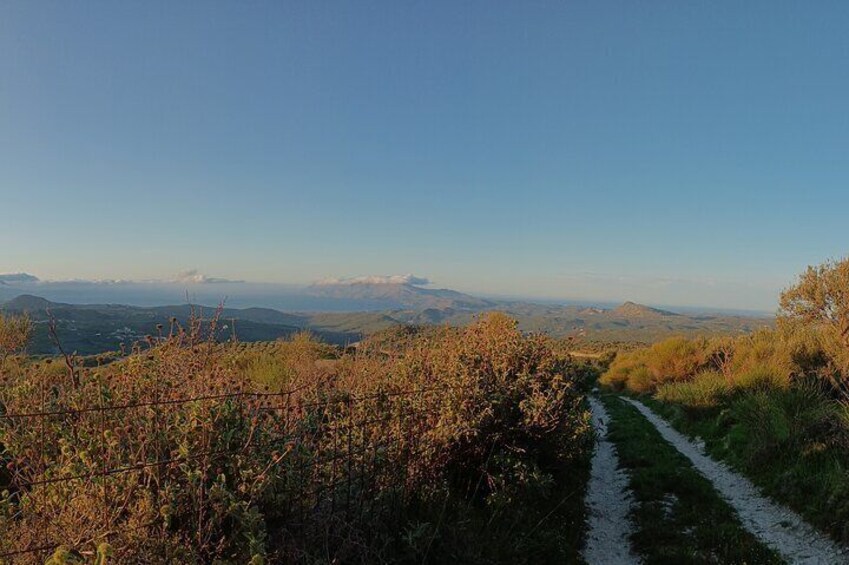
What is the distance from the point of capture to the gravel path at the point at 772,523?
6.28 metres

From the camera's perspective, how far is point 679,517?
7793 mm

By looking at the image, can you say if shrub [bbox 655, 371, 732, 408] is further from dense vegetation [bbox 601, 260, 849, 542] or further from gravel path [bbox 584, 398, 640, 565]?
gravel path [bbox 584, 398, 640, 565]

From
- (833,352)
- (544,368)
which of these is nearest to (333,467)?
(544,368)

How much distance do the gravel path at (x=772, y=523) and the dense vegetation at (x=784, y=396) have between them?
20cm

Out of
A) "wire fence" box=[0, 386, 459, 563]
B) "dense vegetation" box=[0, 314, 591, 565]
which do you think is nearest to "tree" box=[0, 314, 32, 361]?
"dense vegetation" box=[0, 314, 591, 565]

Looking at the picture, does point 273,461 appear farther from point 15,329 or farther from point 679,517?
point 15,329

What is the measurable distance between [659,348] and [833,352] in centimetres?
1039

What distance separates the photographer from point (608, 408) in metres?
21.3

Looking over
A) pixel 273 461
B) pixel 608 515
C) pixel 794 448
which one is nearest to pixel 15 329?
pixel 273 461

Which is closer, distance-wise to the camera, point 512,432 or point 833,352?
point 512,432

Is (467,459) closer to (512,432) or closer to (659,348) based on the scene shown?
(512,432)

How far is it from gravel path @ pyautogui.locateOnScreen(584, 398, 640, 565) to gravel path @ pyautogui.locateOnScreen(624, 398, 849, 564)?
1.76m

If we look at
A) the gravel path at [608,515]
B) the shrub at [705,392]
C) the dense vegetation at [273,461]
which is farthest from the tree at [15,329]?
the shrub at [705,392]

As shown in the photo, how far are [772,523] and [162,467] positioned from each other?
864 cm
